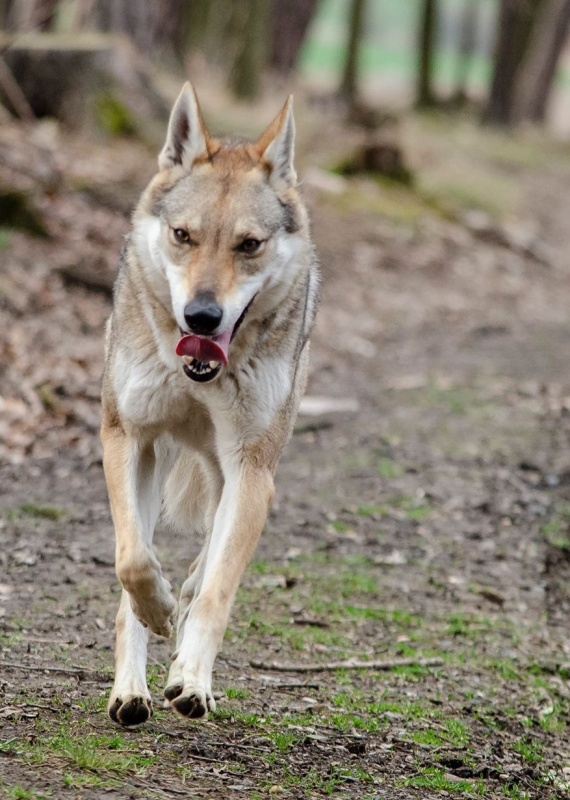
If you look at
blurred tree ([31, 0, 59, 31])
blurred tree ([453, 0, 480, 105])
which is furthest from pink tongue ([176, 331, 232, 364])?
blurred tree ([453, 0, 480, 105])

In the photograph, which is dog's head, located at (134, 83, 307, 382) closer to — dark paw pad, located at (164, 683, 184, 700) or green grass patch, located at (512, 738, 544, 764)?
dark paw pad, located at (164, 683, 184, 700)

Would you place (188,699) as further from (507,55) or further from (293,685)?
(507,55)

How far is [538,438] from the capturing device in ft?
31.6

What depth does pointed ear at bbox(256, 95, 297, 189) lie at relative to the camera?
17.0 ft

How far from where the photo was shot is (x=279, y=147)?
520cm

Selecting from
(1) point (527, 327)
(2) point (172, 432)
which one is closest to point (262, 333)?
(2) point (172, 432)

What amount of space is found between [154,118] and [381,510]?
8904mm

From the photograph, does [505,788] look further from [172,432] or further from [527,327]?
[527,327]

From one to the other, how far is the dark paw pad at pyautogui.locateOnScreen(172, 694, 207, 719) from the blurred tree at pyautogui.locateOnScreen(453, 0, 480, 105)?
102ft

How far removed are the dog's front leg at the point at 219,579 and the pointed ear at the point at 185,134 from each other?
4.57 feet

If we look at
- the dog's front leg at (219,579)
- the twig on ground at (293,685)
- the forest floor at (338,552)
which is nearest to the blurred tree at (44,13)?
the forest floor at (338,552)

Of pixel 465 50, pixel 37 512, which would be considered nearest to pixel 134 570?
pixel 37 512

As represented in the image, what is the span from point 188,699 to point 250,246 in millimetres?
1877

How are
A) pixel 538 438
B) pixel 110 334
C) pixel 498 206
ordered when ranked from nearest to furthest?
pixel 110 334 → pixel 538 438 → pixel 498 206
